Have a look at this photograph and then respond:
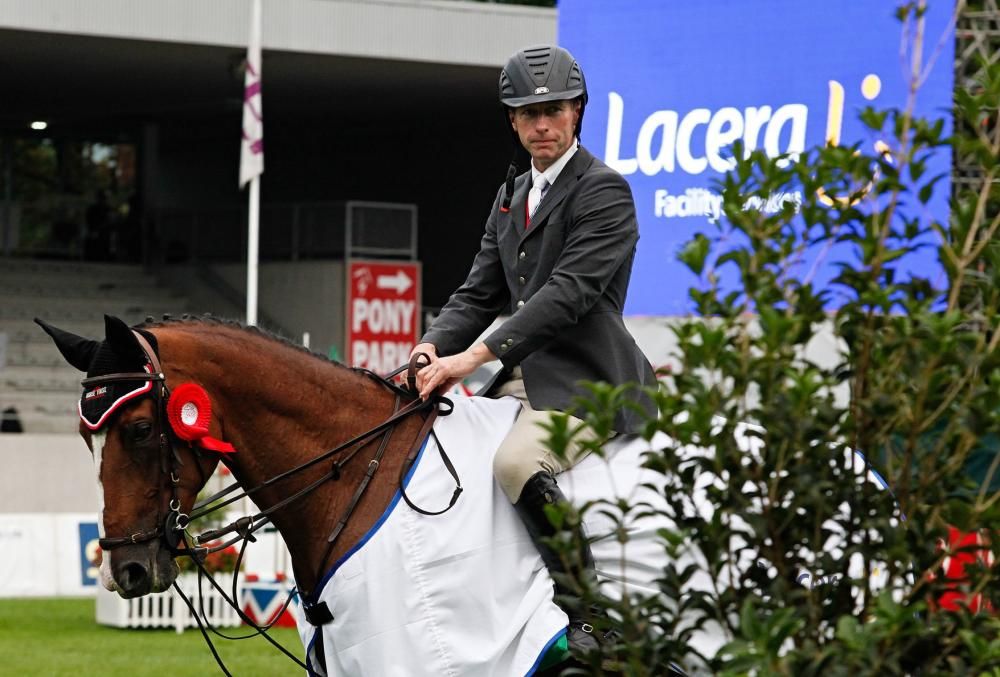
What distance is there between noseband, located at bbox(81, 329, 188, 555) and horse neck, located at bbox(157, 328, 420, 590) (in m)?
0.08

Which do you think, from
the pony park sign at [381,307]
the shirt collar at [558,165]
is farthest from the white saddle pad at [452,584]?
the pony park sign at [381,307]

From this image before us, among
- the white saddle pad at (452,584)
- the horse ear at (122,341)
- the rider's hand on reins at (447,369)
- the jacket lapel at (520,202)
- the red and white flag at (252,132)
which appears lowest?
the white saddle pad at (452,584)

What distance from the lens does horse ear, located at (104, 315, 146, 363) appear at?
4.39 metres

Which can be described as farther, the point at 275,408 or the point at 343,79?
the point at 343,79

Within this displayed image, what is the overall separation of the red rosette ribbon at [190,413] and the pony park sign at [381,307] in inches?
779

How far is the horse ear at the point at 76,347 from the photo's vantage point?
182 inches

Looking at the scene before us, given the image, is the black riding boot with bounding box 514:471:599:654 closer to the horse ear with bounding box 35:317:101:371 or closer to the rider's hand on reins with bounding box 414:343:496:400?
the rider's hand on reins with bounding box 414:343:496:400

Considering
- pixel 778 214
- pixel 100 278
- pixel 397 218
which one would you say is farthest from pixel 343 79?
pixel 778 214

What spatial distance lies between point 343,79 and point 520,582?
857 inches

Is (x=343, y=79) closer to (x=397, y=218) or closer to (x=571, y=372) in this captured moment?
(x=397, y=218)

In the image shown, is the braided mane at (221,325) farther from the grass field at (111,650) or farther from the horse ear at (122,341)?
the grass field at (111,650)

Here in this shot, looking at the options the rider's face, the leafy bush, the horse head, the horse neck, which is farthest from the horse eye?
the leafy bush

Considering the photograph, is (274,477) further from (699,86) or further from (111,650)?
(699,86)

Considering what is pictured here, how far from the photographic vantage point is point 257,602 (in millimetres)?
12680
